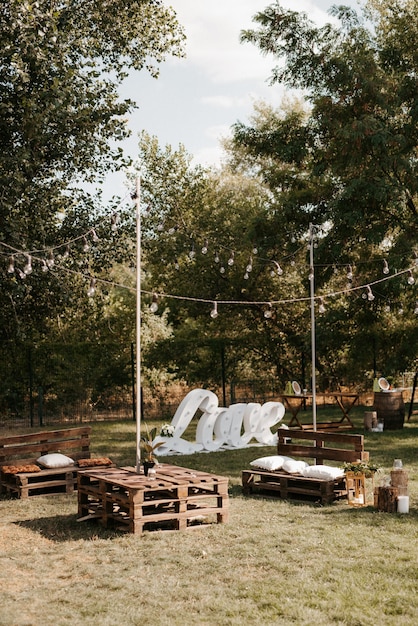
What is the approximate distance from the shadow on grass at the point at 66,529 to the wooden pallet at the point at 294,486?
7.84 feet

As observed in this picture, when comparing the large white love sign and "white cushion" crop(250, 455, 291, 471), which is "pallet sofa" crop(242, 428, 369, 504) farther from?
the large white love sign

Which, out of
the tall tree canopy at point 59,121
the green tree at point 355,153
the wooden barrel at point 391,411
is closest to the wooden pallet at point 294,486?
the tall tree canopy at point 59,121

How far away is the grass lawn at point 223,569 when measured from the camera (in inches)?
225

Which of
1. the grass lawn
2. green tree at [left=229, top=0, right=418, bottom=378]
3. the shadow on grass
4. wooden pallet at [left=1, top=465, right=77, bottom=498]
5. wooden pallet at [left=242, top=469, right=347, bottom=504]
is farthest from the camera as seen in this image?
green tree at [left=229, top=0, right=418, bottom=378]

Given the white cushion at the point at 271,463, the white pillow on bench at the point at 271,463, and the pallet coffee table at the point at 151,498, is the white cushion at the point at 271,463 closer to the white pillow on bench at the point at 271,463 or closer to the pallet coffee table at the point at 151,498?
the white pillow on bench at the point at 271,463

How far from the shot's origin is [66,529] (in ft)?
28.5

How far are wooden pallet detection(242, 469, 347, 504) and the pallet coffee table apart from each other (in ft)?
3.55

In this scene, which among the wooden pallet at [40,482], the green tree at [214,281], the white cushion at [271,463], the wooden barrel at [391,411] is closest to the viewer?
the white cushion at [271,463]

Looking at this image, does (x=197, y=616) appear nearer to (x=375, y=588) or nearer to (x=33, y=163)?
(x=375, y=588)

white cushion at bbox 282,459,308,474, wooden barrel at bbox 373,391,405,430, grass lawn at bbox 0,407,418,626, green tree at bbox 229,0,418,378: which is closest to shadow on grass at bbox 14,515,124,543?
grass lawn at bbox 0,407,418,626

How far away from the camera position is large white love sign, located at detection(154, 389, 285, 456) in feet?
48.1

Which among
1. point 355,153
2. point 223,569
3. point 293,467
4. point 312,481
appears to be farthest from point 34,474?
point 355,153

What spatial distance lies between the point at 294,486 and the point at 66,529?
3.12 metres

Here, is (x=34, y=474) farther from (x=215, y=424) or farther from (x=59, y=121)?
(x=59, y=121)
